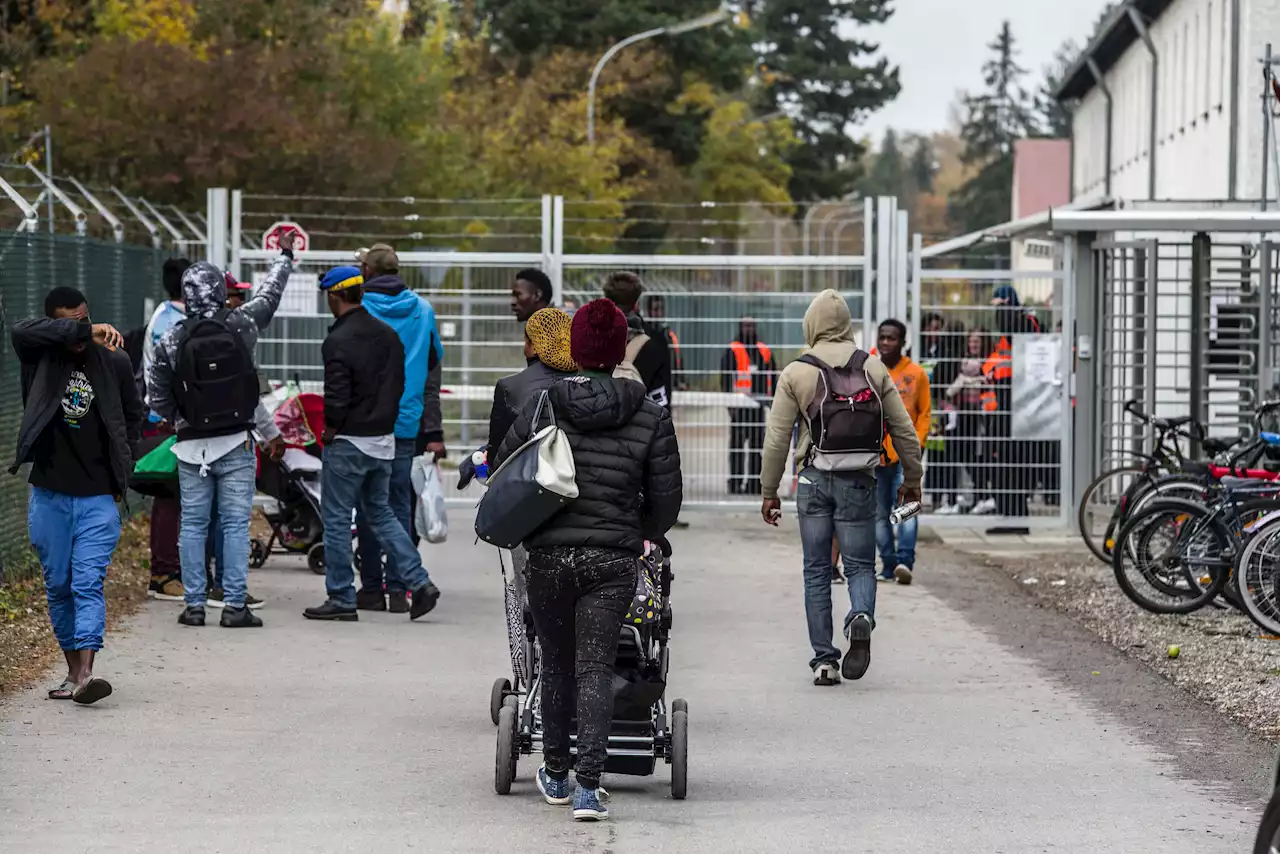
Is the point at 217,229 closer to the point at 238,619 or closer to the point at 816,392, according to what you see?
the point at 238,619

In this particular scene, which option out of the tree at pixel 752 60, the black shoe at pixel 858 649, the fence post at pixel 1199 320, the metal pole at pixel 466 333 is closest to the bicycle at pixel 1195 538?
the black shoe at pixel 858 649

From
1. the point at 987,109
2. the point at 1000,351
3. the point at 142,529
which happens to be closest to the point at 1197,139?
the point at 1000,351

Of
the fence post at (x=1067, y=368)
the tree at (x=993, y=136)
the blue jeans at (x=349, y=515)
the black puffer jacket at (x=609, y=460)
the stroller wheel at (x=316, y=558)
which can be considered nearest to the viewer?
the black puffer jacket at (x=609, y=460)

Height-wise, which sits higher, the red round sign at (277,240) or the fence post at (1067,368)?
the red round sign at (277,240)

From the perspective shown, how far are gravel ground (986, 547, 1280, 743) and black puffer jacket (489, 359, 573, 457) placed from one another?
11.3ft

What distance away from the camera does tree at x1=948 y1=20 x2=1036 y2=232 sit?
117375mm

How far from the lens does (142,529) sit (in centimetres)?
1647

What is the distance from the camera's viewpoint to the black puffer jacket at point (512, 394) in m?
8.20

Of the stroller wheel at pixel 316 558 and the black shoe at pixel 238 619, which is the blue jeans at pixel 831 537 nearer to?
the black shoe at pixel 238 619

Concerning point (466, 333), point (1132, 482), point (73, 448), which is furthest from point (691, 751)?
point (466, 333)

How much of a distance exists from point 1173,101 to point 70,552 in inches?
1323

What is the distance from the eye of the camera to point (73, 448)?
31.5ft

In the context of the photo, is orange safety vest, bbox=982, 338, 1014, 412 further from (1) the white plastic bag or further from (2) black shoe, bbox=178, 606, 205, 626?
(2) black shoe, bbox=178, 606, 205, 626

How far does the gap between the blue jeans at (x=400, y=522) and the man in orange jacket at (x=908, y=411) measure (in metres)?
3.26
